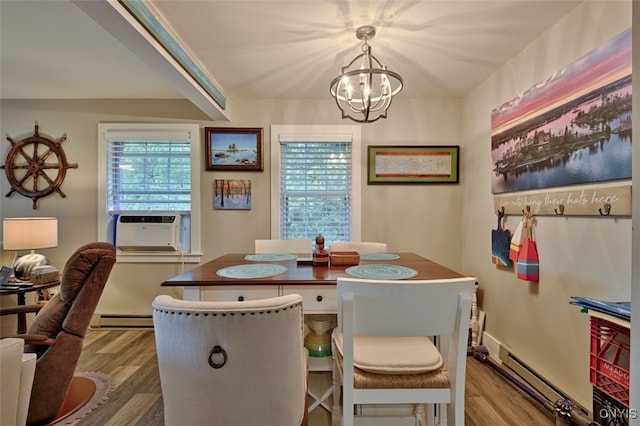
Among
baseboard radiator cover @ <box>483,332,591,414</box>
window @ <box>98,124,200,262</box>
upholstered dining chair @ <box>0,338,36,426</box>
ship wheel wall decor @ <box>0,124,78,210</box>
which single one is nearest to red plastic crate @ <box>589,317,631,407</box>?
baseboard radiator cover @ <box>483,332,591,414</box>

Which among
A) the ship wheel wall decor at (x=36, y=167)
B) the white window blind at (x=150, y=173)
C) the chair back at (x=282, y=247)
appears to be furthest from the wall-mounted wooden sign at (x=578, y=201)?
the ship wheel wall decor at (x=36, y=167)

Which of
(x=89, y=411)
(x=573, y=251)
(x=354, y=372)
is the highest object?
(x=573, y=251)

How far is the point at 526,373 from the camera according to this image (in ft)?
6.53

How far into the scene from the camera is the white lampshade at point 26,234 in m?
2.40

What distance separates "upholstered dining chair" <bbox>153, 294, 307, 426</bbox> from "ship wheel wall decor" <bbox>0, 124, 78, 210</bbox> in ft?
9.88

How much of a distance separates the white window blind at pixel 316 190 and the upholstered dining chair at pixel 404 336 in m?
1.86

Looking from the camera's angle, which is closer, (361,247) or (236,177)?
(361,247)

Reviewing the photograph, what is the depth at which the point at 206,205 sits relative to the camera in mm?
2971

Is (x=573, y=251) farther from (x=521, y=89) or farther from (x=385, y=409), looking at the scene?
(x=385, y=409)

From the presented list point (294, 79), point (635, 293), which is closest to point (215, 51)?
point (294, 79)

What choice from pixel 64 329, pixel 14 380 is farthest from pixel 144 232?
pixel 14 380

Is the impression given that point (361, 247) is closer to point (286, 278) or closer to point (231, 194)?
point (286, 278)

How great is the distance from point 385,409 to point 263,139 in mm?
2465

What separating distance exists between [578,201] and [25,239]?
398 cm
